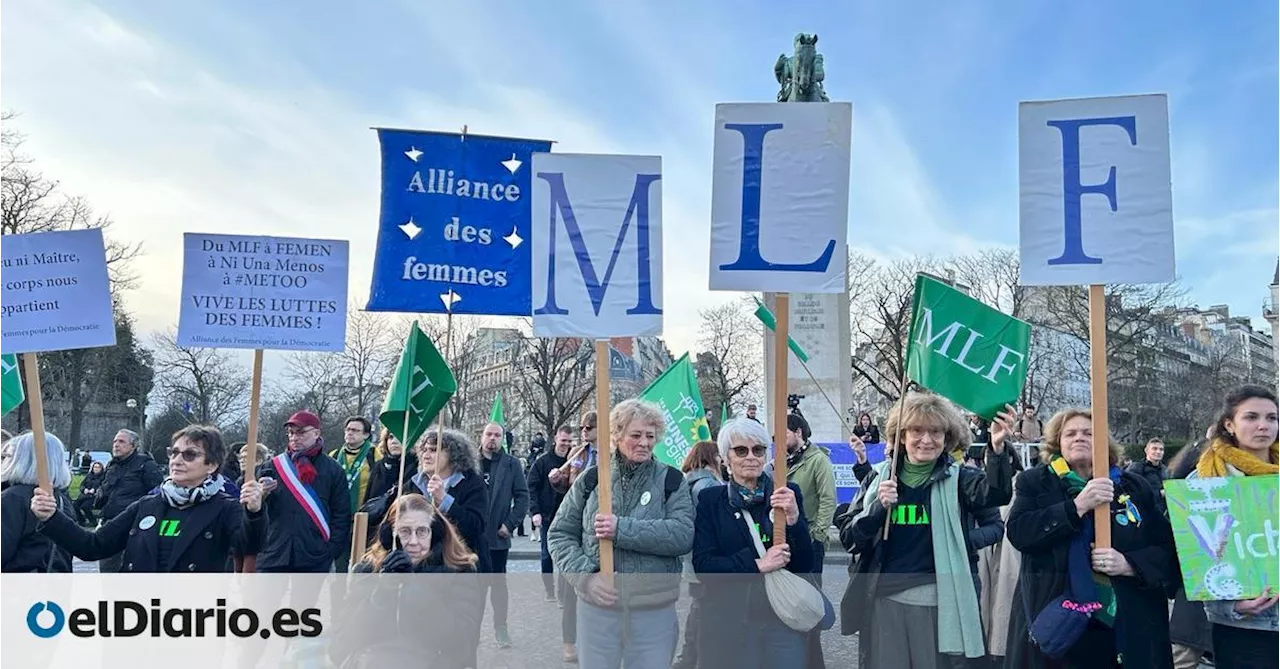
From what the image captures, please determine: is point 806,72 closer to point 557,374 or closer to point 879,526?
point 879,526

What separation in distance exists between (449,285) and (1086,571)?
3.77 meters

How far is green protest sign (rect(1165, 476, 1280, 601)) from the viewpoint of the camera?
13.1ft

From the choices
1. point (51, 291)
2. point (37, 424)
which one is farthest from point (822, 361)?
point (37, 424)

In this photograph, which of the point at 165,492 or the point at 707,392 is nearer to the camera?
the point at 165,492

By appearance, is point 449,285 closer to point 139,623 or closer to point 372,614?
point 372,614

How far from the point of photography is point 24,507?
503cm

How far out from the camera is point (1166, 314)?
4472 cm

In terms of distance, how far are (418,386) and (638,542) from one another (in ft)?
6.39

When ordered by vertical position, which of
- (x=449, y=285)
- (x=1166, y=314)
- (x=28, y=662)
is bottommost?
(x=28, y=662)

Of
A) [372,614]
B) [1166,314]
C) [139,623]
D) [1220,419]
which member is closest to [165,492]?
[139,623]

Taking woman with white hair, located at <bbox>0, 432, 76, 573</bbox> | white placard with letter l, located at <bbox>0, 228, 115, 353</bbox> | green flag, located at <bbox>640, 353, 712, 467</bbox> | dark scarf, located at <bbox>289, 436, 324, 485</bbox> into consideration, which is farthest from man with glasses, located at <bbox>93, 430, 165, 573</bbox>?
green flag, located at <bbox>640, 353, 712, 467</bbox>

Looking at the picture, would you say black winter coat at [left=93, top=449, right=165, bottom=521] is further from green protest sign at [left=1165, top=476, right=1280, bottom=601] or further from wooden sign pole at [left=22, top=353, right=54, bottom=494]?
green protest sign at [left=1165, top=476, right=1280, bottom=601]

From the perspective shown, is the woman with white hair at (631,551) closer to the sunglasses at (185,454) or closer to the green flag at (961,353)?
the green flag at (961,353)

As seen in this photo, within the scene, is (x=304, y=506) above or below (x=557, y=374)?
below
